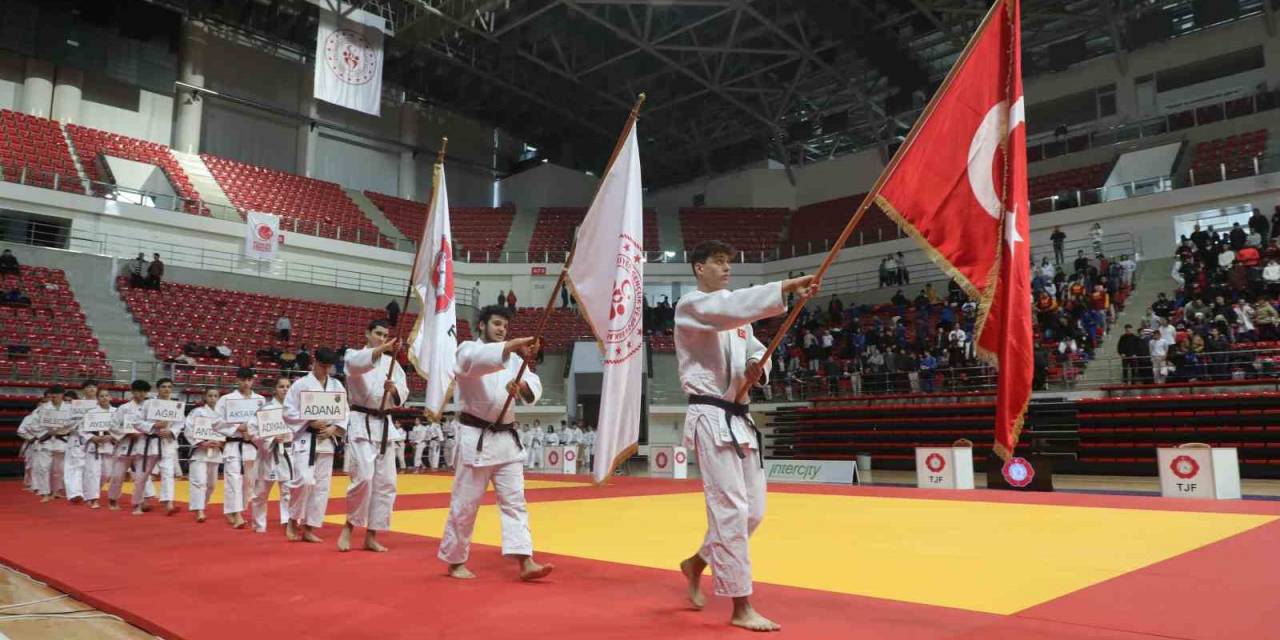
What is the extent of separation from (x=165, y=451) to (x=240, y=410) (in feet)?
6.89

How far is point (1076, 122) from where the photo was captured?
92.5ft

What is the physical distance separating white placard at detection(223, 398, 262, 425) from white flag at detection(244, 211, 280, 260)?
17307mm

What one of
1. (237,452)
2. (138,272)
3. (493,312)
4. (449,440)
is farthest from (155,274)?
(493,312)

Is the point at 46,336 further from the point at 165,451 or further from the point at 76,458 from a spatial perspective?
the point at 165,451

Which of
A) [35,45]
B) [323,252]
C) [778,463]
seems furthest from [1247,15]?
[35,45]

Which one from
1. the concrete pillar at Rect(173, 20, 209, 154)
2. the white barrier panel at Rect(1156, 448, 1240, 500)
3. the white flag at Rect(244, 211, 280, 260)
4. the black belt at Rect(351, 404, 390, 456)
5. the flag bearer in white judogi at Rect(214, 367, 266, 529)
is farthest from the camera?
the concrete pillar at Rect(173, 20, 209, 154)

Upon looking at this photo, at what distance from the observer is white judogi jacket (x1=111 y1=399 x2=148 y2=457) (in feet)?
32.3

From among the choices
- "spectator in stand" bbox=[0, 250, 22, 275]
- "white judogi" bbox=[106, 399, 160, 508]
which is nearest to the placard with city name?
"white judogi" bbox=[106, 399, 160, 508]

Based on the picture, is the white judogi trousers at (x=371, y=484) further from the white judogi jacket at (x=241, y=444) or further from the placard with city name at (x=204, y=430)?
the placard with city name at (x=204, y=430)

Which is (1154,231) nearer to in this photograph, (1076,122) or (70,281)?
(1076,122)

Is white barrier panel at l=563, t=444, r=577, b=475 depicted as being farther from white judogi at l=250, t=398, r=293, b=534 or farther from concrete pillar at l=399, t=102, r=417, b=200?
concrete pillar at l=399, t=102, r=417, b=200

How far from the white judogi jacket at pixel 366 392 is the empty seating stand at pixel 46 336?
1275 cm

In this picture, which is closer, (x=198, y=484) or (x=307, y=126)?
(x=198, y=484)

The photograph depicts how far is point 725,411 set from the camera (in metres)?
3.90
